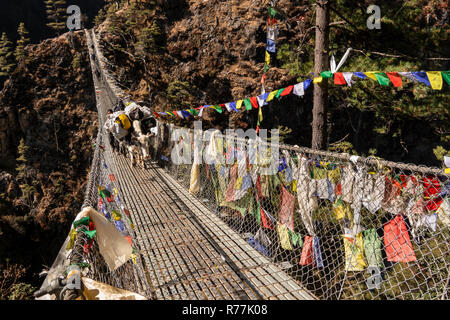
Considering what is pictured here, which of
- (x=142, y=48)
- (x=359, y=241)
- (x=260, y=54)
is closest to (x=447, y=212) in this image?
(x=359, y=241)

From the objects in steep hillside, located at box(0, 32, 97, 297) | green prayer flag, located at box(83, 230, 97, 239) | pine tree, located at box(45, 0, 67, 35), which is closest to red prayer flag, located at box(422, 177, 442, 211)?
green prayer flag, located at box(83, 230, 97, 239)

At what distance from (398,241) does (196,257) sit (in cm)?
202

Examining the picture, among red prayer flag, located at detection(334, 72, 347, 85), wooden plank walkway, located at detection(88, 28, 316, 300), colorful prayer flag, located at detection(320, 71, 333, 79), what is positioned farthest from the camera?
colorful prayer flag, located at detection(320, 71, 333, 79)

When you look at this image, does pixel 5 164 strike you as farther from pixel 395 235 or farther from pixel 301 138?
pixel 395 235

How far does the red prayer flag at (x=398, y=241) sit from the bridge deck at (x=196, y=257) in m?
0.81

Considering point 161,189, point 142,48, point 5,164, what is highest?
point 142,48

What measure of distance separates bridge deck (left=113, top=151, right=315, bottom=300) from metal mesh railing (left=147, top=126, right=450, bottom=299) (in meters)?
0.20

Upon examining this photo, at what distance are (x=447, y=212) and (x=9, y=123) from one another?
30.8 metres

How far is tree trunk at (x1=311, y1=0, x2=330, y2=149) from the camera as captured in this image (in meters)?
4.27

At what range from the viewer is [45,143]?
77.7 ft

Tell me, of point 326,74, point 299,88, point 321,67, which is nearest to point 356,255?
point 326,74

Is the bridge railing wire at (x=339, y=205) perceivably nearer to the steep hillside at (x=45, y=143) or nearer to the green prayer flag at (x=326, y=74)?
the green prayer flag at (x=326, y=74)

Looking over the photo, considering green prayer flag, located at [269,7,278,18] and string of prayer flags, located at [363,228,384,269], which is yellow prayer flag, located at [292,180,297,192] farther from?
green prayer flag, located at [269,7,278,18]
